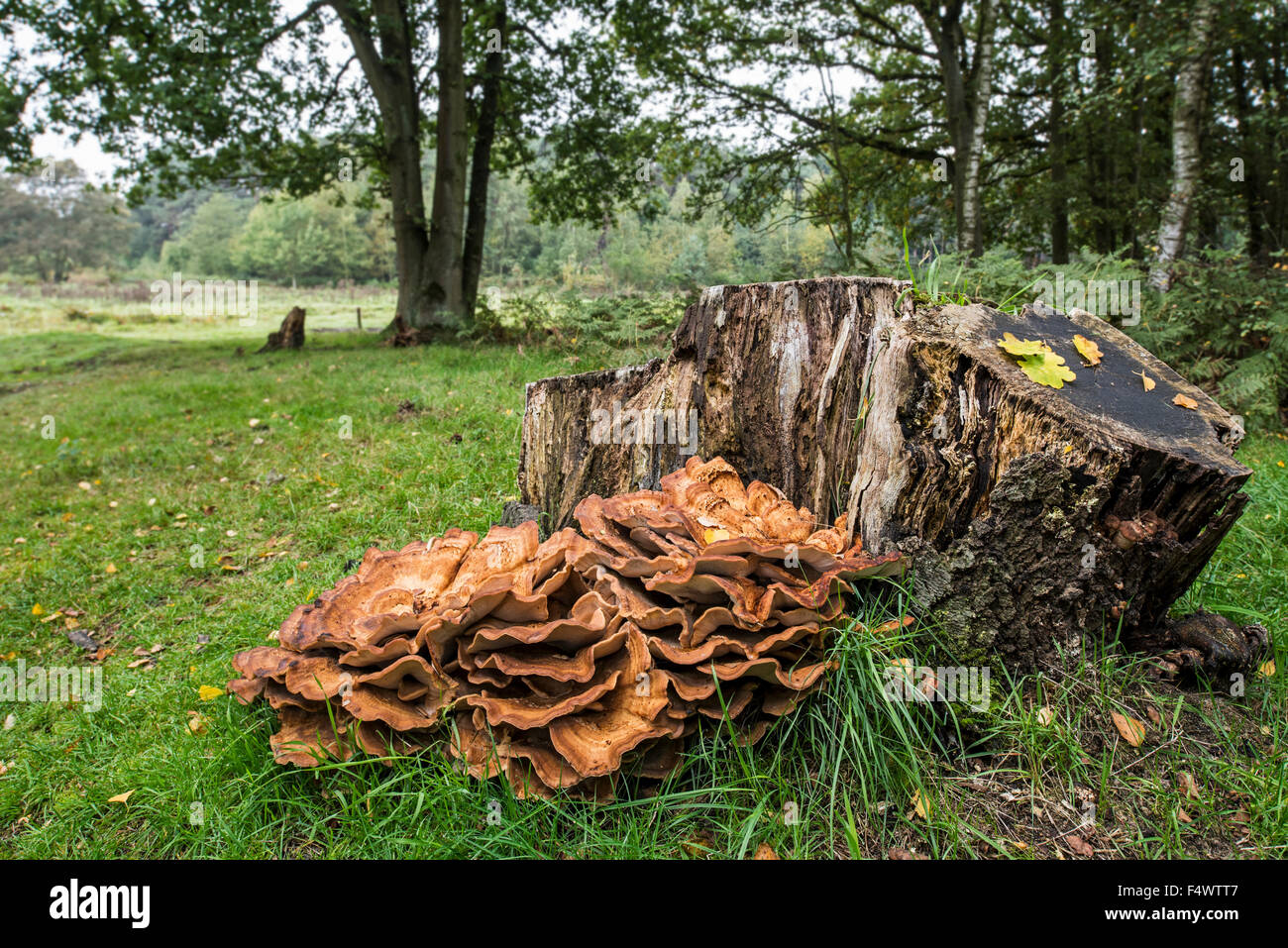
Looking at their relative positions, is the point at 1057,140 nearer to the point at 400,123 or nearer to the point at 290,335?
the point at 400,123

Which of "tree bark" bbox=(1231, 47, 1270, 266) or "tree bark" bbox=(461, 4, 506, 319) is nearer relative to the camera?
"tree bark" bbox=(1231, 47, 1270, 266)

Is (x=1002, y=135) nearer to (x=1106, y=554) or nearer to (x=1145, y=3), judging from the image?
(x=1145, y=3)

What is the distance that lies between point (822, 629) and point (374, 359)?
1258 centimetres

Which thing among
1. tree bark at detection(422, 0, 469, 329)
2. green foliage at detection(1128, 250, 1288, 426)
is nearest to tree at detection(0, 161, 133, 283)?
tree bark at detection(422, 0, 469, 329)

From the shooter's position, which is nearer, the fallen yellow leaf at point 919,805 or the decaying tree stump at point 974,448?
the fallen yellow leaf at point 919,805

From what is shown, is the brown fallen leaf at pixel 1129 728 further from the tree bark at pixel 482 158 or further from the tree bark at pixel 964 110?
the tree bark at pixel 482 158

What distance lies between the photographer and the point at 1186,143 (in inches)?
361

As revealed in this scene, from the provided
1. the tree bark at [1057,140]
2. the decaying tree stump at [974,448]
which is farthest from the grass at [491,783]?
the tree bark at [1057,140]

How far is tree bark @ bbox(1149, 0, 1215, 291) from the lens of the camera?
8.83m

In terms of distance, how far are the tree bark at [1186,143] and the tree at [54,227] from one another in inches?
3027

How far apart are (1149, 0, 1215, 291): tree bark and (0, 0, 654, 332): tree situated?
35.0ft

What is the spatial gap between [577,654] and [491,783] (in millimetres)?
504

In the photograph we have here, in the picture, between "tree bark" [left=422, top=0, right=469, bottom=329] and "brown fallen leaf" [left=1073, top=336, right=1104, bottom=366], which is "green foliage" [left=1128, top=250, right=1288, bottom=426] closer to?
"brown fallen leaf" [left=1073, top=336, right=1104, bottom=366]

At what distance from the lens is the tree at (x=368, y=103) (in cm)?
1210
